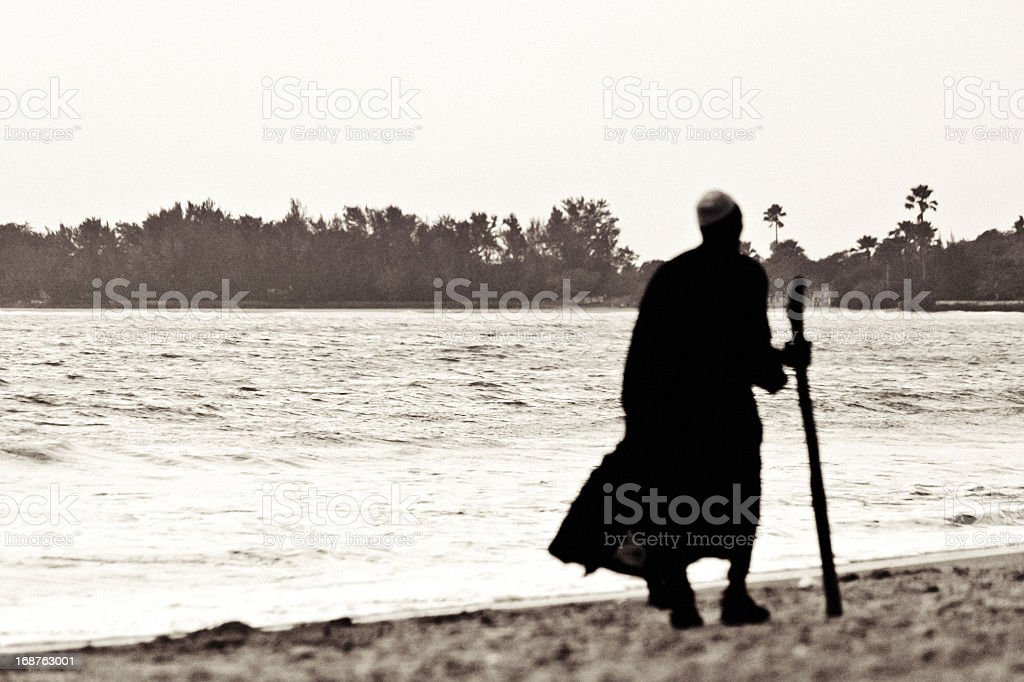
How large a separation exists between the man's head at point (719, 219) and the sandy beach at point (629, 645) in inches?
59.4

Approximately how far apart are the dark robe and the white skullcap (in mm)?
118

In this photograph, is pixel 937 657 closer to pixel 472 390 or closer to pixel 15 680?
pixel 15 680

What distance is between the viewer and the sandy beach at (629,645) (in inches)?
171

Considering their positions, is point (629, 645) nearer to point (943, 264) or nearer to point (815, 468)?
point (815, 468)

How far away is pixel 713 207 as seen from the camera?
16.1ft

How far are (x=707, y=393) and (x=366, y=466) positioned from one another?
2089 centimetres

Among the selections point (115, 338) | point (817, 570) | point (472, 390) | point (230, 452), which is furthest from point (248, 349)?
point (817, 570)

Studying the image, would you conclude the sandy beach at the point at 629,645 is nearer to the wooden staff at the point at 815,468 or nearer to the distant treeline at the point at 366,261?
the wooden staff at the point at 815,468

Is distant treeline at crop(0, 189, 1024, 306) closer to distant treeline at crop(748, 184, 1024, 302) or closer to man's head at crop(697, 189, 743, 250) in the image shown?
distant treeline at crop(748, 184, 1024, 302)

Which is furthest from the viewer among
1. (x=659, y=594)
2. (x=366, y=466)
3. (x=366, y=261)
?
(x=366, y=261)

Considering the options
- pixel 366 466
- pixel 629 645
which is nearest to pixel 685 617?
pixel 629 645

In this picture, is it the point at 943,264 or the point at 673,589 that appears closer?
the point at 673,589

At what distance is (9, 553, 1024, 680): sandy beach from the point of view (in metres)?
4.33

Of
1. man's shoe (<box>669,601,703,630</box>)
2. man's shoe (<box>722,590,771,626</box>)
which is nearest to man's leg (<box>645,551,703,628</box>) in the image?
man's shoe (<box>669,601,703,630</box>)
